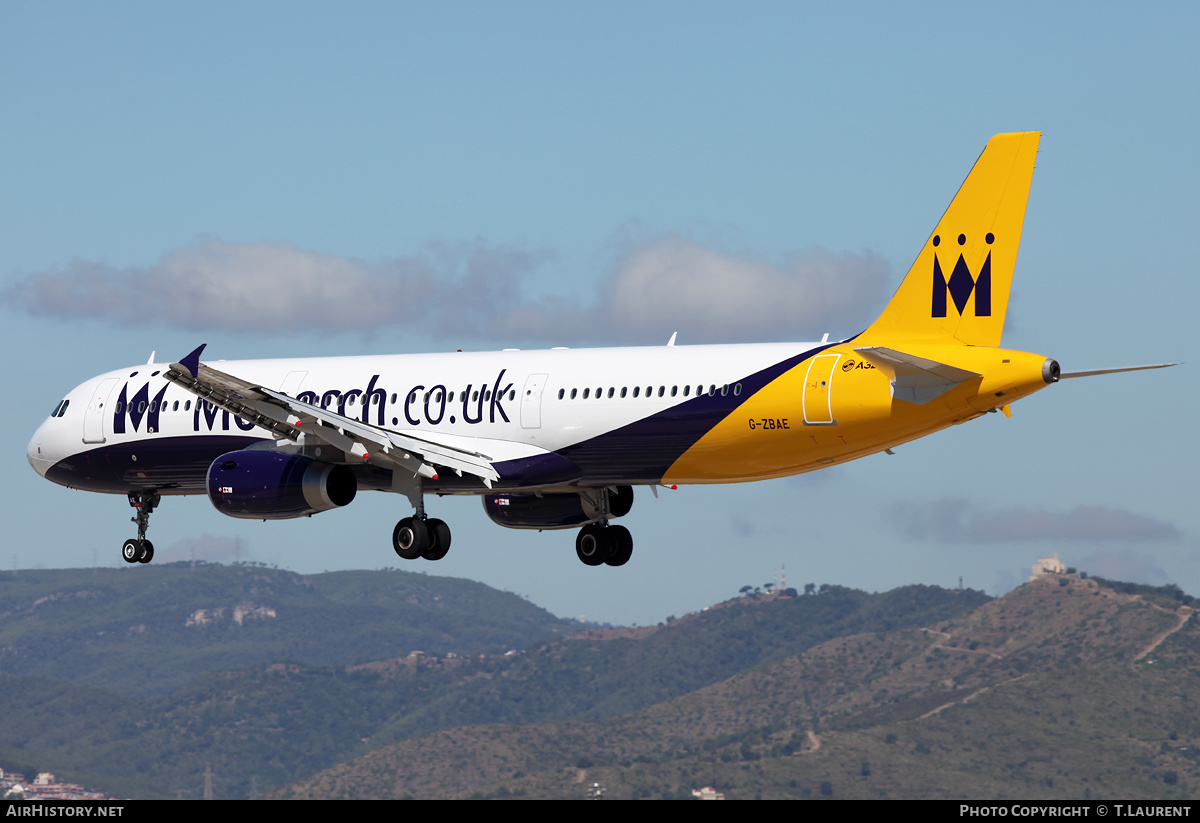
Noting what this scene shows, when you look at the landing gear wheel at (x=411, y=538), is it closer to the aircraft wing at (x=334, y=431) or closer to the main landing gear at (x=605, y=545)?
the aircraft wing at (x=334, y=431)

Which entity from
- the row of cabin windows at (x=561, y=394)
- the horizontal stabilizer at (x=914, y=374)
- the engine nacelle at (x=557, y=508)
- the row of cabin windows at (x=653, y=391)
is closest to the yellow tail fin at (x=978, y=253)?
the horizontal stabilizer at (x=914, y=374)

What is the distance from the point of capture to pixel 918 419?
3288 cm

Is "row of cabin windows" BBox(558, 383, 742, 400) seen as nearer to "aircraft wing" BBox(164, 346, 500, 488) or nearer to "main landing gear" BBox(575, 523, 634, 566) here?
"aircraft wing" BBox(164, 346, 500, 488)

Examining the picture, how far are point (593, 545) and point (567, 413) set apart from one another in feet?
18.0

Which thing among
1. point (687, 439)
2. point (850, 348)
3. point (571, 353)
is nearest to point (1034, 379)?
point (850, 348)

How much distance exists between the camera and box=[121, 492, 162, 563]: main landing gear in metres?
44.2

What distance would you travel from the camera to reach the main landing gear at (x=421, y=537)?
38031mm

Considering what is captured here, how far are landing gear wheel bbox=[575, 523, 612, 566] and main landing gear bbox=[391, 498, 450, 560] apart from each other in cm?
426

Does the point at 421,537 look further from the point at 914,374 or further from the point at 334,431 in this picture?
the point at 914,374

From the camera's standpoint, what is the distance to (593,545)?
41.5m

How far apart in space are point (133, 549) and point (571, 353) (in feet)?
46.8

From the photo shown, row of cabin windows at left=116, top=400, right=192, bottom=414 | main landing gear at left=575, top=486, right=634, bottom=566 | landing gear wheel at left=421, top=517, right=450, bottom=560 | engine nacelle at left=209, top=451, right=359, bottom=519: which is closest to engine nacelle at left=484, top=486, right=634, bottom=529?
main landing gear at left=575, top=486, right=634, bottom=566

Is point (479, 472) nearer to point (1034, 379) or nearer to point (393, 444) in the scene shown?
point (393, 444)

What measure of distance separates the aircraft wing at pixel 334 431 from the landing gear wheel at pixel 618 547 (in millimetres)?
4960
